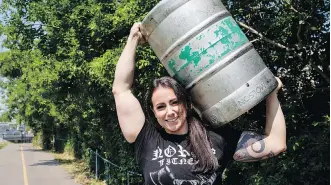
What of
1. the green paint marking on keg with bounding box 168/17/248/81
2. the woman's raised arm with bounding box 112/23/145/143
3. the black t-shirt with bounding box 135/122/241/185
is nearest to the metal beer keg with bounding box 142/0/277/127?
the green paint marking on keg with bounding box 168/17/248/81

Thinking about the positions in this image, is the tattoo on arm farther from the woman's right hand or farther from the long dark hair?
the woman's right hand

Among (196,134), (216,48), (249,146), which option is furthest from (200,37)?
(249,146)

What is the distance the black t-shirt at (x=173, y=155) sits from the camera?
197cm

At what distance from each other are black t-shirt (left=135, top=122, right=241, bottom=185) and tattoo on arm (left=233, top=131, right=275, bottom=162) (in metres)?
0.03

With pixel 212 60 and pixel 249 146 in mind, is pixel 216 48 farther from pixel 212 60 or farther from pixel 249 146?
pixel 249 146

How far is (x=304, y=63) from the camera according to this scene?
587 centimetres

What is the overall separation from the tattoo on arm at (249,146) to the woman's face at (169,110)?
32 centimetres

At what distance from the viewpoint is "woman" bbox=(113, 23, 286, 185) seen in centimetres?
200

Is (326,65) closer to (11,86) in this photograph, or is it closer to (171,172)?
(171,172)

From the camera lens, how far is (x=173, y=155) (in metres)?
2.02

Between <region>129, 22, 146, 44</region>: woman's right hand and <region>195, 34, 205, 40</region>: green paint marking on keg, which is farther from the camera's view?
<region>129, 22, 146, 44</region>: woman's right hand

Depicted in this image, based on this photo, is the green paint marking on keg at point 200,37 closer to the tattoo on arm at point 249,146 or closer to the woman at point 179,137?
the woman at point 179,137

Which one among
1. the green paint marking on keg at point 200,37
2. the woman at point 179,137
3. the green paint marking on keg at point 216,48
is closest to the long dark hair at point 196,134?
the woman at point 179,137

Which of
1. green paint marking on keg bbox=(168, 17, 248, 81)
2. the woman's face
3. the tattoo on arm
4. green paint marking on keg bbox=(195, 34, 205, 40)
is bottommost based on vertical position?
the tattoo on arm
